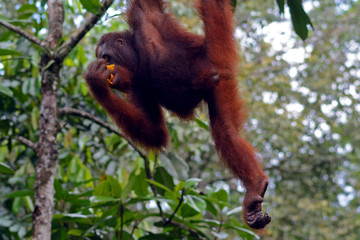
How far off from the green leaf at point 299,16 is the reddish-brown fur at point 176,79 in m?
0.49

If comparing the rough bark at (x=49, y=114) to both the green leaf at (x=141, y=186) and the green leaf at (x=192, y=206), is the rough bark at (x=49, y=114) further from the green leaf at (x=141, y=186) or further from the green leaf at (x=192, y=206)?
the green leaf at (x=192, y=206)

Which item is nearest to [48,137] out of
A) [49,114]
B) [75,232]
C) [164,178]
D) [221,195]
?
[49,114]

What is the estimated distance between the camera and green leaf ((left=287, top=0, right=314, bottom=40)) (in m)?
3.07

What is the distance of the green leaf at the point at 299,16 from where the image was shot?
3.07 metres

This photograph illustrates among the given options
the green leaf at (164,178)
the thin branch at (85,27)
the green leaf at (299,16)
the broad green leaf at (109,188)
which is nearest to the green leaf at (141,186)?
the broad green leaf at (109,188)

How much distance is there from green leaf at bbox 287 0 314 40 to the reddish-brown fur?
489 mm

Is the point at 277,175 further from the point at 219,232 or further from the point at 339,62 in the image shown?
the point at 219,232

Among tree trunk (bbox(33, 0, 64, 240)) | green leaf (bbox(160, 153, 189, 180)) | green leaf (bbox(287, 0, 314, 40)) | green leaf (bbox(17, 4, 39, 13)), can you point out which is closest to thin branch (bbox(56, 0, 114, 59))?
tree trunk (bbox(33, 0, 64, 240))

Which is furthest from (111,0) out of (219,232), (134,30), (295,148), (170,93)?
(295,148)

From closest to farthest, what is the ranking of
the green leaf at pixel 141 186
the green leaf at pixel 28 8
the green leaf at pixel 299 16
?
the green leaf at pixel 299 16 < the green leaf at pixel 141 186 < the green leaf at pixel 28 8

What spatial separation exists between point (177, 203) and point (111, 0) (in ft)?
4.70

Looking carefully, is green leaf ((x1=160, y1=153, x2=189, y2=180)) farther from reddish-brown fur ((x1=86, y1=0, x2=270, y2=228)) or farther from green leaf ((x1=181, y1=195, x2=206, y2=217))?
green leaf ((x1=181, y1=195, x2=206, y2=217))

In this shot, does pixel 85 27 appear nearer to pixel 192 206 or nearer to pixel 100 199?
pixel 100 199

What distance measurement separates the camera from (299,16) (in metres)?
3.11
